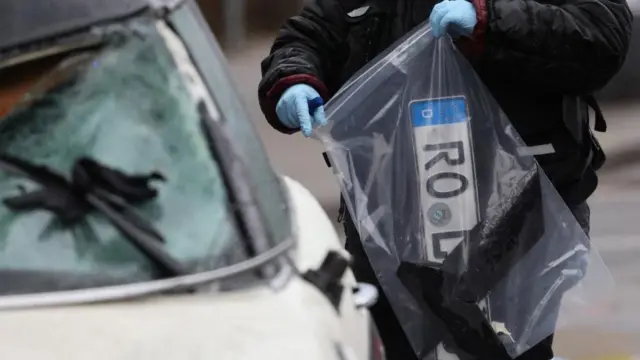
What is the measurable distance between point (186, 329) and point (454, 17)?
135cm

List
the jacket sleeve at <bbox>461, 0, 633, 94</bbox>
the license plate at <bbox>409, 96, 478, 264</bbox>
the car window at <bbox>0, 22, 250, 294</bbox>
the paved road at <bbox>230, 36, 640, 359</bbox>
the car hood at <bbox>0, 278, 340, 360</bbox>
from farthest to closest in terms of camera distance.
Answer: the paved road at <bbox>230, 36, 640, 359</bbox> → the license plate at <bbox>409, 96, 478, 264</bbox> → the jacket sleeve at <bbox>461, 0, 633, 94</bbox> → the car window at <bbox>0, 22, 250, 294</bbox> → the car hood at <bbox>0, 278, 340, 360</bbox>

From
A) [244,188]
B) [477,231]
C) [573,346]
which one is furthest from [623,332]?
[244,188]

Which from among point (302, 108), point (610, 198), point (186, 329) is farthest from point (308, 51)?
point (610, 198)

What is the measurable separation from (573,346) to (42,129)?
2.97 m

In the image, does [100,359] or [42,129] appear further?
[42,129]

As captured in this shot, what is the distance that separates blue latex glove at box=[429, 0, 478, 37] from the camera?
251cm

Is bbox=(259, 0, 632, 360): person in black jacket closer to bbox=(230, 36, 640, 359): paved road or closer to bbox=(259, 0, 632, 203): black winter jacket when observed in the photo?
bbox=(259, 0, 632, 203): black winter jacket

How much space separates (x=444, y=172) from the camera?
2631mm

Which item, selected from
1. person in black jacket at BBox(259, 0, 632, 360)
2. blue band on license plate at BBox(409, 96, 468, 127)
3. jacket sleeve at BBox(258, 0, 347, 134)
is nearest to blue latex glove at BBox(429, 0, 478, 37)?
person in black jacket at BBox(259, 0, 632, 360)

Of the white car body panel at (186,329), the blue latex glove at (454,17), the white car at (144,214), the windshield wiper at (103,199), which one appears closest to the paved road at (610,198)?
the blue latex glove at (454,17)

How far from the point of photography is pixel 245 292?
1.56 meters

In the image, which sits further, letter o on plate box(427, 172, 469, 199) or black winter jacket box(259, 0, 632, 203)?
letter o on plate box(427, 172, 469, 199)

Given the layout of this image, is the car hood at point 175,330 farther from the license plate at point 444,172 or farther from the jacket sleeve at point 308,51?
the jacket sleeve at point 308,51

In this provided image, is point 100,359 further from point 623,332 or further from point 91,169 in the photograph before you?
point 623,332
